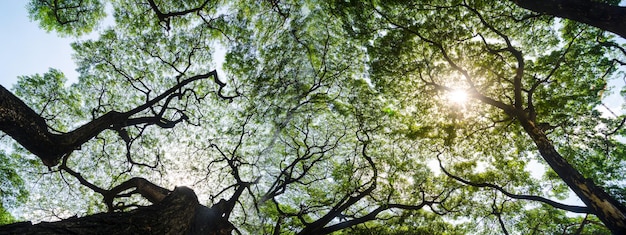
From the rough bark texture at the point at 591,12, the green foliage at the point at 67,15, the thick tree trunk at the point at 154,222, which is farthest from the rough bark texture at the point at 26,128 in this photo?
the rough bark texture at the point at 591,12

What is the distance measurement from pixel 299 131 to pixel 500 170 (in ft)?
24.5

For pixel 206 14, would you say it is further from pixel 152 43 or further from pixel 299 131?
pixel 299 131

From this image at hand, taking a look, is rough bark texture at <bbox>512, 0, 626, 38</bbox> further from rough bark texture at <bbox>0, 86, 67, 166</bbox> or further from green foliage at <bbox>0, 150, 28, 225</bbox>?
green foliage at <bbox>0, 150, 28, 225</bbox>

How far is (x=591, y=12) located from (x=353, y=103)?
21.3 ft

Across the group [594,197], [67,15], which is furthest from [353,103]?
[67,15]

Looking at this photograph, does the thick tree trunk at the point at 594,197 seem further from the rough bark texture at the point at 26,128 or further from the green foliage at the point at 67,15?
the green foliage at the point at 67,15

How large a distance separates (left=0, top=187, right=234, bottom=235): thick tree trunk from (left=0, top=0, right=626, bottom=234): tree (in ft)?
6.52

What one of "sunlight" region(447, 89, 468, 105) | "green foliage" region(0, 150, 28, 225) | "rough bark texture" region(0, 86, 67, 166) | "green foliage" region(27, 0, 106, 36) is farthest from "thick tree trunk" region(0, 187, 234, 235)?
"green foliage" region(0, 150, 28, 225)

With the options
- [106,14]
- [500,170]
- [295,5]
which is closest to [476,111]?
[500,170]

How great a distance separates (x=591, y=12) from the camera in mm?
4555

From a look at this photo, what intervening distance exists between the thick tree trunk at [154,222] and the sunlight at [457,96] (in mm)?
8089

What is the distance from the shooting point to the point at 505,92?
912 centimetres

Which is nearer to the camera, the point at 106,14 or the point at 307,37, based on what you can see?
the point at 106,14

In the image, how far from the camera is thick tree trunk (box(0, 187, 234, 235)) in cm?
251
